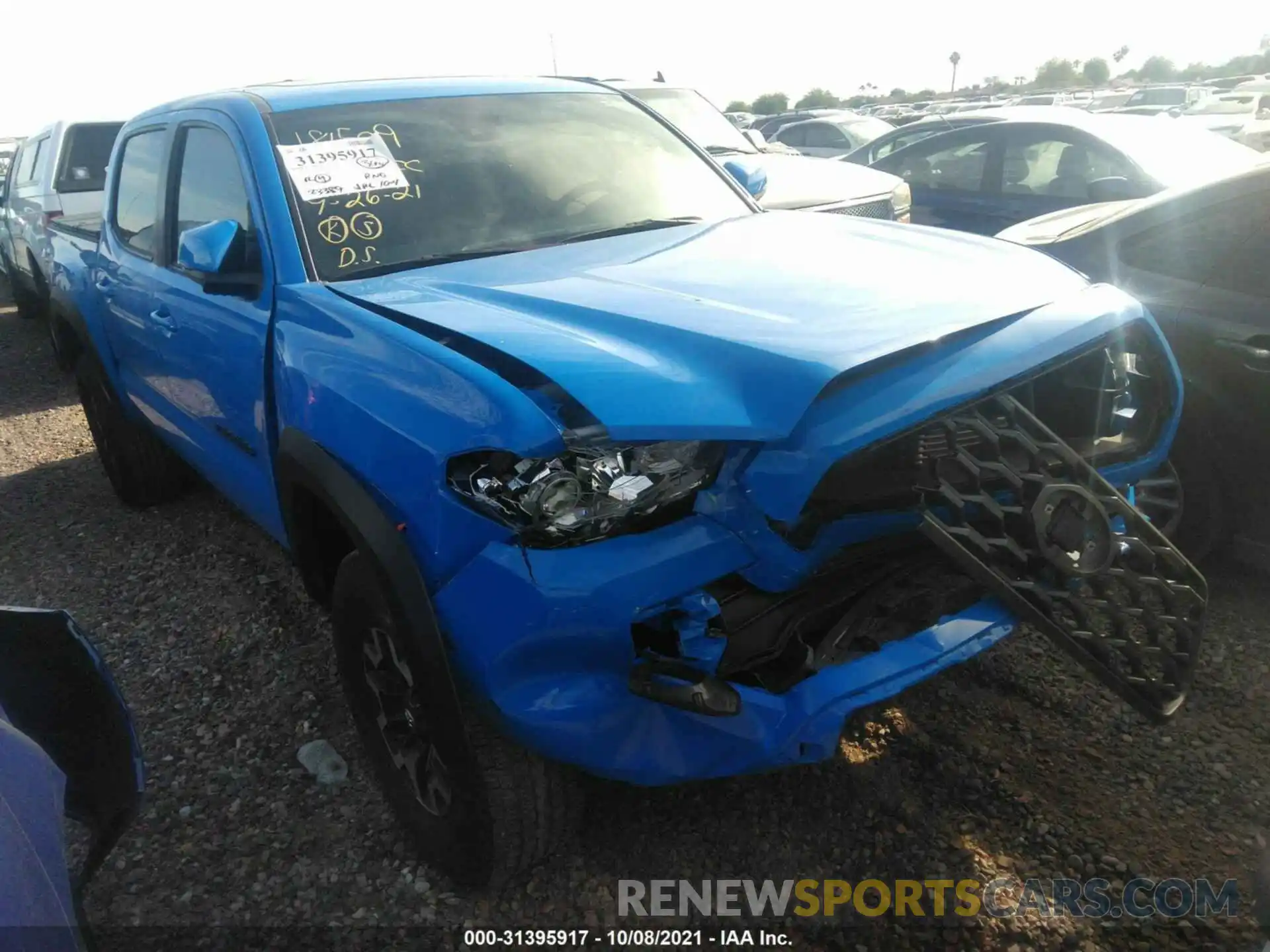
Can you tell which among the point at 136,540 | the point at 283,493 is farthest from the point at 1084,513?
the point at 136,540

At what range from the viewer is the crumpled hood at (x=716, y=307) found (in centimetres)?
181

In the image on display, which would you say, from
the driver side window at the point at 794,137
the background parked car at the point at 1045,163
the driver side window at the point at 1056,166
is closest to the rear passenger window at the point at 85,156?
the background parked car at the point at 1045,163

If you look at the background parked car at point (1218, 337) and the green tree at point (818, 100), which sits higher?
the background parked car at point (1218, 337)

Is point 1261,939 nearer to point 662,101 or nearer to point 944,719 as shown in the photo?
point 944,719

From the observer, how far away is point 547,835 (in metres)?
2.17

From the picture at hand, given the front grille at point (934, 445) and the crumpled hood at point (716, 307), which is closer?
the crumpled hood at point (716, 307)

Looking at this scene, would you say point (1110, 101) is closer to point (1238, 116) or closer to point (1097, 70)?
point (1238, 116)

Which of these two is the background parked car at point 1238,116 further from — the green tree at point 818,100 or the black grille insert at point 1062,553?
the green tree at point 818,100

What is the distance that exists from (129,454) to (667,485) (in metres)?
3.84

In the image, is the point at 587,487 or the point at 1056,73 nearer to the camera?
the point at 587,487

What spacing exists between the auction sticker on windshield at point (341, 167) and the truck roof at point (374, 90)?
0.25m

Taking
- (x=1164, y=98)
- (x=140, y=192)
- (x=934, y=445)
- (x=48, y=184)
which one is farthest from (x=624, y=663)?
(x=1164, y=98)

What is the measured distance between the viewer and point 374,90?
3.20 m

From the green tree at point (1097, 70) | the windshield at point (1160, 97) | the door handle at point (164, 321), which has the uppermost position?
the door handle at point (164, 321)
